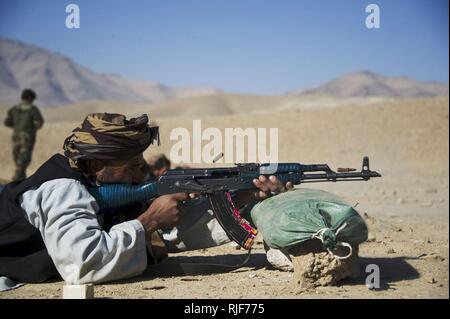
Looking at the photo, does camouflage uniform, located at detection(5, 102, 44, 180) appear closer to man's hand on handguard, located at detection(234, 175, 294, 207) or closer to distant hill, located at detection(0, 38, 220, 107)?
man's hand on handguard, located at detection(234, 175, 294, 207)

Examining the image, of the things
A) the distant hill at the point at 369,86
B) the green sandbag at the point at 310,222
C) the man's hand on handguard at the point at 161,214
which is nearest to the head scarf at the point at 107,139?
the man's hand on handguard at the point at 161,214

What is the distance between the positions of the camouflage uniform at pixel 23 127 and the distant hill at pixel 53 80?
316ft

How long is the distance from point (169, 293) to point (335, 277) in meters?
1.12

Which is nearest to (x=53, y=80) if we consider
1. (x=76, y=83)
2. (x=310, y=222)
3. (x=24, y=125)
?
(x=76, y=83)

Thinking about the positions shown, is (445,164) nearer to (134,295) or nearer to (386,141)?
(386,141)

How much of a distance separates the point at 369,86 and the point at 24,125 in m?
134

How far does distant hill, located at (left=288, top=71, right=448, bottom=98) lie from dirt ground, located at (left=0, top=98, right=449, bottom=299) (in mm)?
105207

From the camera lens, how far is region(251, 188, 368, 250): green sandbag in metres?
4.17

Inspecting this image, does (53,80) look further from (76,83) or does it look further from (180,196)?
(180,196)

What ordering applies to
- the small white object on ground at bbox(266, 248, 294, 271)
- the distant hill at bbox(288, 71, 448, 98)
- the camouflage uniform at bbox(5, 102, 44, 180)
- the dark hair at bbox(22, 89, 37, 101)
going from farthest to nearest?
the distant hill at bbox(288, 71, 448, 98), the dark hair at bbox(22, 89, 37, 101), the camouflage uniform at bbox(5, 102, 44, 180), the small white object on ground at bbox(266, 248, 294, 271)

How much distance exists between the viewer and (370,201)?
10.4 m

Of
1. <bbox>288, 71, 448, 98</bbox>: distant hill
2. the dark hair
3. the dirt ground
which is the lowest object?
the dirt ground

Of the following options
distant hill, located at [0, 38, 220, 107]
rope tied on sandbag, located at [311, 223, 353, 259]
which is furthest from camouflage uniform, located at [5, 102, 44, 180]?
distant hill, located at [0, 38, 220, 107]

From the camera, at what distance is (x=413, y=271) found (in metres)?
4.81
